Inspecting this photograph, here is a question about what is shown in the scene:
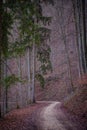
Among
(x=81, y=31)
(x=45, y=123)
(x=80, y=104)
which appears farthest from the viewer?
(x=81, y=31)

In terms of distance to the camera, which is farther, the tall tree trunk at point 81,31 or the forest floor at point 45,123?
the tall tree trunk at point 81,31

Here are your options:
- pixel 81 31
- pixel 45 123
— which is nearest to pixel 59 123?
pixel 45 123

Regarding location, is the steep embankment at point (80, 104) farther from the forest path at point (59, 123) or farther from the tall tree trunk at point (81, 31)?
the tall tree trunk at point (81, 31)

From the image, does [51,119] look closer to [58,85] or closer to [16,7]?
[16,7]

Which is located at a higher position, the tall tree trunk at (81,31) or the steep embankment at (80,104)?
the tall tree trunk at (81,31)

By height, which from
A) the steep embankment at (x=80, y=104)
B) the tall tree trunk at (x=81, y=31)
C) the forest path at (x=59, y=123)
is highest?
the tall tree trunk at (x=81, y=31)

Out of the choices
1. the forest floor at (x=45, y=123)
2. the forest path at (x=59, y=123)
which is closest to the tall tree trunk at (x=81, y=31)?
the forest path at (x=59, y=123)

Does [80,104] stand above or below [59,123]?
above

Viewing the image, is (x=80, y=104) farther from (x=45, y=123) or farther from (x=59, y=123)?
(x=45, y=123)

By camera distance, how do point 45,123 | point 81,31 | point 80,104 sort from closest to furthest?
point 45,123, point 80,104, point 81,31

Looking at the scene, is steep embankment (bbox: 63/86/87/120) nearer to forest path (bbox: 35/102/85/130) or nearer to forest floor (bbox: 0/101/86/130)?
forest floor (bbox: 0/101/86/130)

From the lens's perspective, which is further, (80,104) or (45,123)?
(80,104)

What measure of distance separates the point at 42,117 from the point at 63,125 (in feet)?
6.08

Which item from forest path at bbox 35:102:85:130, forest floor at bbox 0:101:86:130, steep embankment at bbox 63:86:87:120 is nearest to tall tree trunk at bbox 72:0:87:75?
steep embankment at bbox 63:86:87:120
